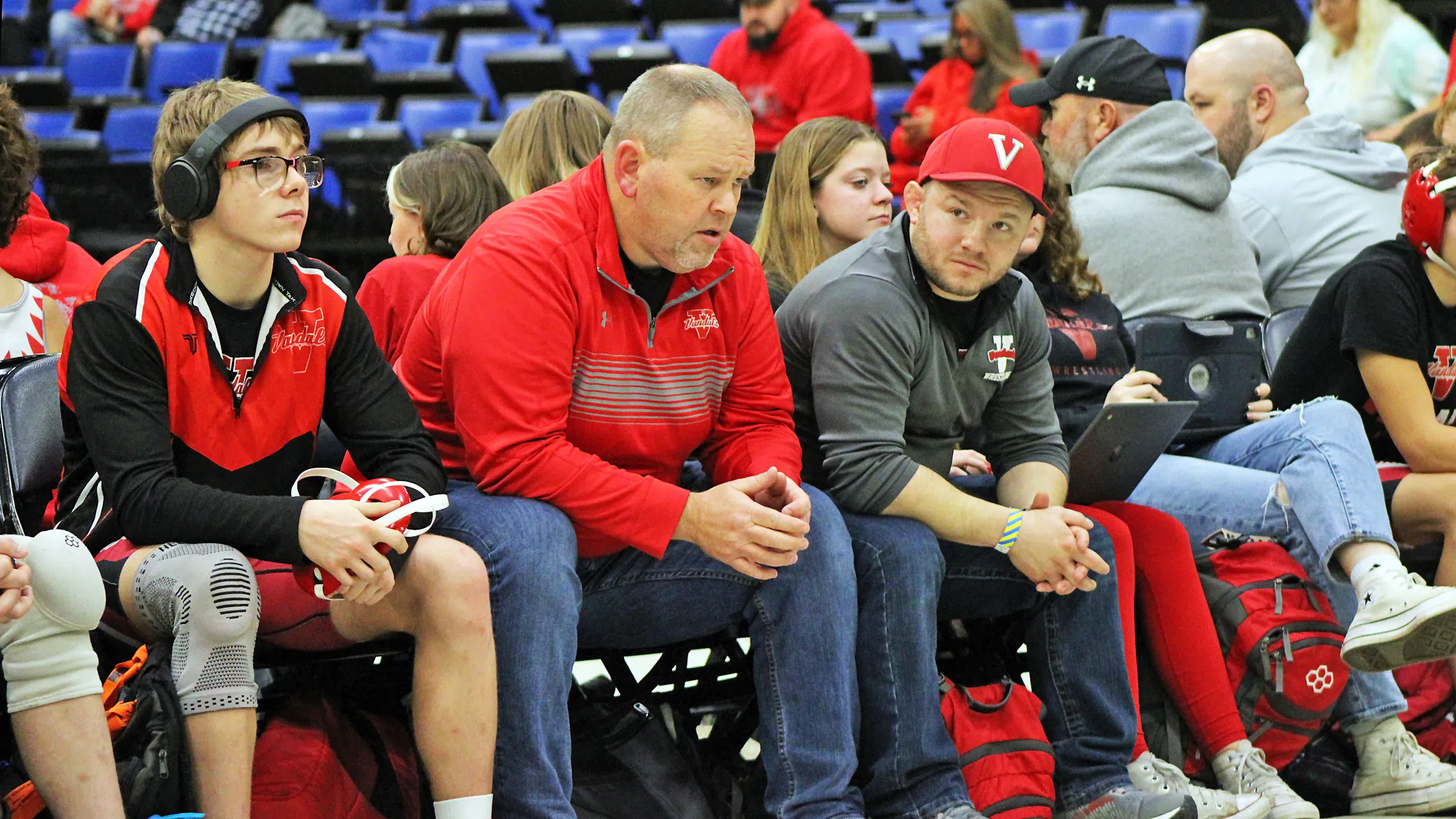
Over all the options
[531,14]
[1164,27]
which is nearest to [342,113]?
[531,14]

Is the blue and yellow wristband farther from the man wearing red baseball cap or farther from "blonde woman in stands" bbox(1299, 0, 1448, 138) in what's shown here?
"blonde woman in stands" bbox(1299, 0, 1448, 138)

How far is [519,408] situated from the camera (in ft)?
7.86

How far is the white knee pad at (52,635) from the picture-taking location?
199 cm

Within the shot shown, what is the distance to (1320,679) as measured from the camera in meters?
2.96

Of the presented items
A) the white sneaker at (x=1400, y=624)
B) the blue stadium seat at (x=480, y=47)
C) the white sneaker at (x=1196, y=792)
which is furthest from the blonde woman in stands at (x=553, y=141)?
the blue stadium seat at (x=480, y=47)

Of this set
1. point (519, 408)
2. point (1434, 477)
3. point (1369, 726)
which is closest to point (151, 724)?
point (519, 408)

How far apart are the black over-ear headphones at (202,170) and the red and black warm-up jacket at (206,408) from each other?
9cm

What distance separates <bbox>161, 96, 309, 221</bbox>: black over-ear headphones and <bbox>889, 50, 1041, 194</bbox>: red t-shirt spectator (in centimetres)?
386

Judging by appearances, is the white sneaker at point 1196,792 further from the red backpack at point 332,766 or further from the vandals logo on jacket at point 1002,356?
the red backpack at point 332,766

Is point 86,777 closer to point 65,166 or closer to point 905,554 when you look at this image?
point 905,554

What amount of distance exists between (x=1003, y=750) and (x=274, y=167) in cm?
162

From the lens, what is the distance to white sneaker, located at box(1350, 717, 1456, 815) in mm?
2973

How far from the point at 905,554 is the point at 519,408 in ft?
2.38

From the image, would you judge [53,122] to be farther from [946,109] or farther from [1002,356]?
[1002,356]
